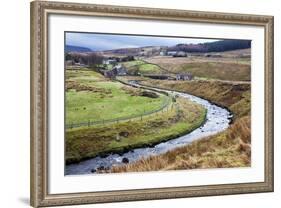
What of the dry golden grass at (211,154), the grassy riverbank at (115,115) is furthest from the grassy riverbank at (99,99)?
the dry golden grass at (211,154)

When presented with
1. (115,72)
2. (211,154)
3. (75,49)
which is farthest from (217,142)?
(75,49)

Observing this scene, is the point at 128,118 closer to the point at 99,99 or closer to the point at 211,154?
the point at 99,99

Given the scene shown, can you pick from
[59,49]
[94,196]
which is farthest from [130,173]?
[59,49]

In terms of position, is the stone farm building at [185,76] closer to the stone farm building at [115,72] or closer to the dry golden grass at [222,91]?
the dry golden grass at [222,91]

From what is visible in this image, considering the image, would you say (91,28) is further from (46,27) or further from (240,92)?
(240,92)

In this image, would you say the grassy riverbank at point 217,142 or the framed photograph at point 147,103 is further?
the grassy riverbank at point 217,142

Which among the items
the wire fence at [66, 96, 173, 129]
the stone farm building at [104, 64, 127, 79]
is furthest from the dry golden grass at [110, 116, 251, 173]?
the stone farm building at [104, 64, 127, 79]

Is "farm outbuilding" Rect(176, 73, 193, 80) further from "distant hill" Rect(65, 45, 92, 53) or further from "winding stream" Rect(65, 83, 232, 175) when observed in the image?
"distant hill" Rect(65, 45, 92, 53)
